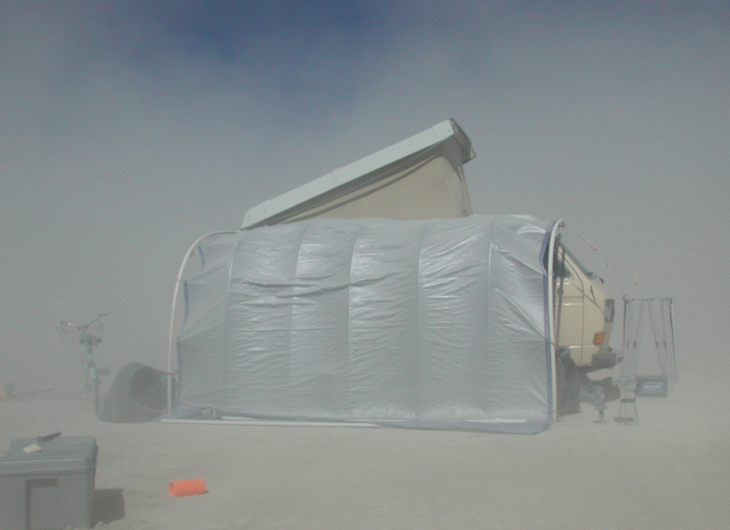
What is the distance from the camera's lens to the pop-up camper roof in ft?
42.7

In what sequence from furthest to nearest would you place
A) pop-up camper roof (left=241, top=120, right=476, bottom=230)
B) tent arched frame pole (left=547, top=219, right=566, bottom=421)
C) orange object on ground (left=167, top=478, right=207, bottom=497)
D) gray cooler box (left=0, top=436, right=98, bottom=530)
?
1. pop-up camper roof (left=241, top=120, right=476, bottom=230)
2. tent arched frame pole (left=547, top=219, right=566, bottom=421)
3. orange object on ground (left=167, top=478, right=207, bottom=497)
4. gray cooler box (left=0, top=436, right=98, bottom=530)

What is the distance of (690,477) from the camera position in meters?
6.49

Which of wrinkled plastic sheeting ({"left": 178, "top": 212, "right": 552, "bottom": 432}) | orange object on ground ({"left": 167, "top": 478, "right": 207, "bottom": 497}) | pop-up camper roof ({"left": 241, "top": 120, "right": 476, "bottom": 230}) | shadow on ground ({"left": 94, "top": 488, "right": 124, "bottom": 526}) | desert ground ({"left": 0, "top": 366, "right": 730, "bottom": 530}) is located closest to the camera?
desert ground ({"left": 0, "top": 366, "right": 730, "bottom": 530})

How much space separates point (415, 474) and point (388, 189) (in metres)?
6.99

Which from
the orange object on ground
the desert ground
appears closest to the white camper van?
the desert ground

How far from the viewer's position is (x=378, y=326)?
10242mm

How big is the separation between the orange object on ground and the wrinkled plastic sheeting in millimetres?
3696

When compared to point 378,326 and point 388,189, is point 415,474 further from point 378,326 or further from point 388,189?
point 388,189

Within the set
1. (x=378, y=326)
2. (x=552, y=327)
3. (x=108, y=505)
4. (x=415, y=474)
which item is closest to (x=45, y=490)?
(x=108, y=505)

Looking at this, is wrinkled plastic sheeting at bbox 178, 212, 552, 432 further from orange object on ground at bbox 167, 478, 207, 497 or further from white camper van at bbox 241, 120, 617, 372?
orange object on ground at bbox 167, 478, 207, 497

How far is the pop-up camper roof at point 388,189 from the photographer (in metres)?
13.0

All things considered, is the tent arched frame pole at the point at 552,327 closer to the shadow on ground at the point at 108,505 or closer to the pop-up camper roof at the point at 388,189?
the pop-up camper roof at the point at 388,189

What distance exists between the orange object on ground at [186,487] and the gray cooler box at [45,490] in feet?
3.67

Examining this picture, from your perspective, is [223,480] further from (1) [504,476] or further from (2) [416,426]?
(2) [416,426]
